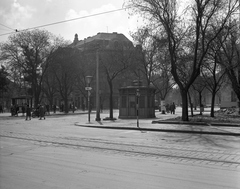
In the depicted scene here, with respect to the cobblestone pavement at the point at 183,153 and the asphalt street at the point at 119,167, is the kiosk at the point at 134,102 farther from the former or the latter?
the asphalt street at the point at 119,167

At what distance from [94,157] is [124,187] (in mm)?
3201

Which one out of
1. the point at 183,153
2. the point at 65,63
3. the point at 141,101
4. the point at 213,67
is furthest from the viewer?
the point at 65,63

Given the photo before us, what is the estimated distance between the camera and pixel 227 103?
54219 mm

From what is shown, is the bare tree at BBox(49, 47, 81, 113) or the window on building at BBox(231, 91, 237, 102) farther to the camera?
the window on building at BBox(231, 91, 237, 102)

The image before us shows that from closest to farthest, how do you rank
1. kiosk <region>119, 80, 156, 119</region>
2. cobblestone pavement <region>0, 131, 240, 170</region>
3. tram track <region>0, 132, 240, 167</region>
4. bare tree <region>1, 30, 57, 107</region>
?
1. cobblestone pavement <region>0, 131, 240, 170</region>
2. tram track <region>0, 132, 240, 167</region>
3. kiosk <region>119, 80, 156, 119</region>
4. bare tree <region>1, 30, 57, 107</region>

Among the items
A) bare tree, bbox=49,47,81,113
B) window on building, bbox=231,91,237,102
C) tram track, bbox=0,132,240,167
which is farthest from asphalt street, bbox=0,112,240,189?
window on building, bbox=231,91,237,102

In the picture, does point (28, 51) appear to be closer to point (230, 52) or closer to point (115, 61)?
point (115, 61)

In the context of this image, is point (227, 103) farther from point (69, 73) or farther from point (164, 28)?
point (164, 28)

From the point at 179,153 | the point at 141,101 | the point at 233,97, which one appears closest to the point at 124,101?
the point at 141,101

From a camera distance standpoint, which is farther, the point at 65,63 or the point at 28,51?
the point at 65,63

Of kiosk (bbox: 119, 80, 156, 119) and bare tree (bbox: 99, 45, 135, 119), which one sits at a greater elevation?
bare tree (bbox: 99, 45, 135, 119)

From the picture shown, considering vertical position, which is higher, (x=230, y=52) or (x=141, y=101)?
(x=230, y=52)

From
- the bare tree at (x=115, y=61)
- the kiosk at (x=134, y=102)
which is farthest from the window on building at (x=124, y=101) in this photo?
the bare tree at (x=115, y=61)

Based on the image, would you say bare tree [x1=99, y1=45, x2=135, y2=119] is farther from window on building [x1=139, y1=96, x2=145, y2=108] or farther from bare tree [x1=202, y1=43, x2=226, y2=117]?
bare tree [x1=202, y1=43, x2=226, y2=117]
